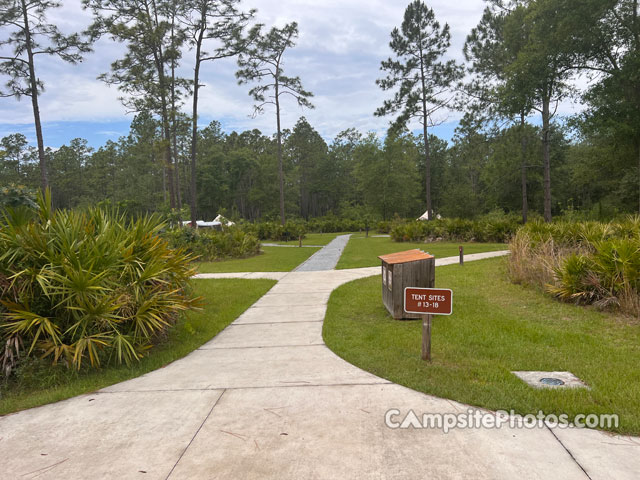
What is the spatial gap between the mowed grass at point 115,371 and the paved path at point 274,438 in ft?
0.79

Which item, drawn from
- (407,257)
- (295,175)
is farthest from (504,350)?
(295,175)

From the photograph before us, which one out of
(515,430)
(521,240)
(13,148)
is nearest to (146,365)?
(515,430)

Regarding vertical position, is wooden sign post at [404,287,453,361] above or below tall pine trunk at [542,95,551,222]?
below

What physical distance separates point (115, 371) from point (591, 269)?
8.00 meters

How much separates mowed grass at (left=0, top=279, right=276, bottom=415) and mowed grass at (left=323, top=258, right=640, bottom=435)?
2.03 m

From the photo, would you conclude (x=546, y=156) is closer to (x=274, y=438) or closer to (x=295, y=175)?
(x=274, y=438)

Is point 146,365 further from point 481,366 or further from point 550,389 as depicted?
point 550,389

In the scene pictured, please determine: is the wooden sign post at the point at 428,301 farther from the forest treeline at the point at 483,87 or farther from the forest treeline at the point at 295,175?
the forest treeline at the point at 295,175

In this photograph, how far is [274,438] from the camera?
3059mm

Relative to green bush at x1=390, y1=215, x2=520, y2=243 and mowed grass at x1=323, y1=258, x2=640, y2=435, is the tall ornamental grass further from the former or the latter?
green bush at x1=390, y1=215, x2=520, y2=243

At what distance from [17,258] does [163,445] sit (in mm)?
3693

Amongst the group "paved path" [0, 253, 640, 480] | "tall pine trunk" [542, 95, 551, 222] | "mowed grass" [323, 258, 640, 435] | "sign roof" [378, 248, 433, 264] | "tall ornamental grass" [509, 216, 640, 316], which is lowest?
"mowed grass" [323, 258, 640, 435]

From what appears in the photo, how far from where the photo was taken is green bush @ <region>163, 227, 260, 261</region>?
55.8 ft

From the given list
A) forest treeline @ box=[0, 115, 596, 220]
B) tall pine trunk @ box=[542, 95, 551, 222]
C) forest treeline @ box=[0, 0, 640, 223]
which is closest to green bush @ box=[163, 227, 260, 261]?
forest treeline @ box=[0, 0, 640, 223]
